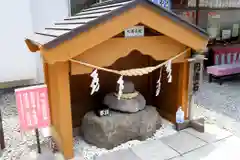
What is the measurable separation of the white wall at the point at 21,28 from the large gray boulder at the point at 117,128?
89.4 inches

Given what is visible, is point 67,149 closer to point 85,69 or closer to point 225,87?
point 85,69

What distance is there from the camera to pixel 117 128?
2.20m

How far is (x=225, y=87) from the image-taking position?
435 centimetres

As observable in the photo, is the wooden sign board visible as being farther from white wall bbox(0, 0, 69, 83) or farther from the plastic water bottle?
white wall bbox(0, 0, 69, 83)

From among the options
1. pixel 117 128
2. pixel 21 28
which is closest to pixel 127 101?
pixel 117 128

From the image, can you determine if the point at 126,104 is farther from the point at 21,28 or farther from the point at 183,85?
the point at 21,28

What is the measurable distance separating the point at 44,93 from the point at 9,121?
1276 millimetres

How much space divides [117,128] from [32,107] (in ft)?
2.64

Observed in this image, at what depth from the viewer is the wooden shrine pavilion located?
1.79 metres

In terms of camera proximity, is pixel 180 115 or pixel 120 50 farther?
pixel 180 115

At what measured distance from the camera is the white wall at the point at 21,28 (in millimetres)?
3754

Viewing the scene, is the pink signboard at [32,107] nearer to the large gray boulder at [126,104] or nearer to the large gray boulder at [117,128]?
the large gray boulder at [117,128]

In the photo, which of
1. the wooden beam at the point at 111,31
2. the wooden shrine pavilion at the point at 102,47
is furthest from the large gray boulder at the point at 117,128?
the wooden beam at the point at 111,31

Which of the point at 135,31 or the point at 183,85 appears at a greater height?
the point at 135,31
